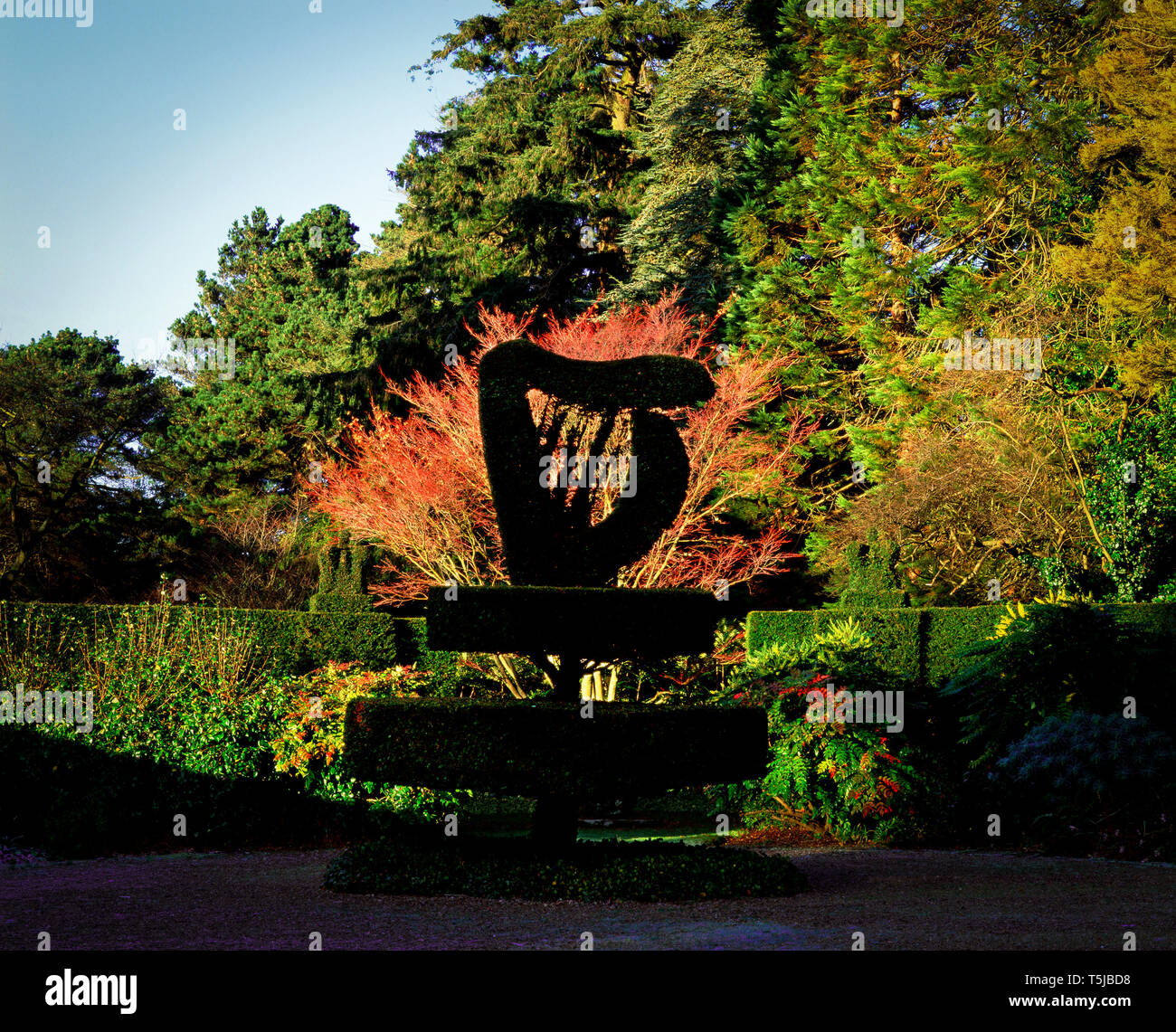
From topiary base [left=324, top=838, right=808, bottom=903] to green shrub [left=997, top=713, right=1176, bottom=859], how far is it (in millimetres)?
3163

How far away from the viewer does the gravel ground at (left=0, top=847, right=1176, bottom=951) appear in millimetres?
5207

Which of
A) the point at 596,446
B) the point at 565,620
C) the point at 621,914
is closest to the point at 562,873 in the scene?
the point at 621,914

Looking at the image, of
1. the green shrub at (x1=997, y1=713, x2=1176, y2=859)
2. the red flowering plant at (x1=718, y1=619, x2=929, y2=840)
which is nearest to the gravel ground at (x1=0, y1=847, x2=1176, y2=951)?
the green shrub at (x1=997, y1=713, x2=1176, y2=859)

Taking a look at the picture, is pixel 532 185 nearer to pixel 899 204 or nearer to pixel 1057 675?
pixel 899 204

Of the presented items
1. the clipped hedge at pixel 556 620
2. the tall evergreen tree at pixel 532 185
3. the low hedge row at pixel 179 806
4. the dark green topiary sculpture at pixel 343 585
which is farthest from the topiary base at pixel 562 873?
the tall evergreen tree at pixel 532 185

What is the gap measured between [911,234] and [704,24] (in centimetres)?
742

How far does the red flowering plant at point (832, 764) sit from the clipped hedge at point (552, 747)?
297 cm

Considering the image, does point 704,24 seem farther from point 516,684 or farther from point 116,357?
point 116,357

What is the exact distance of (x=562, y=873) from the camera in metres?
6.56

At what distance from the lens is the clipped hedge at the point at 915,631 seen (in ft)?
49.1

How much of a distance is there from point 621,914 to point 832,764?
13.2 ft

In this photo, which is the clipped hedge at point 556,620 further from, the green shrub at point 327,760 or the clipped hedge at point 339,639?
the clipped hedge at point 339,639

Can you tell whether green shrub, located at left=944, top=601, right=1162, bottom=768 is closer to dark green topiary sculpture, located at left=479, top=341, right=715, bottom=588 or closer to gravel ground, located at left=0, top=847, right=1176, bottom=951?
gravel ground, located at left=0, top=847, right=1176, bottom=951

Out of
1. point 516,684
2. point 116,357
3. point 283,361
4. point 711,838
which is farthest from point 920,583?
point 116,357
